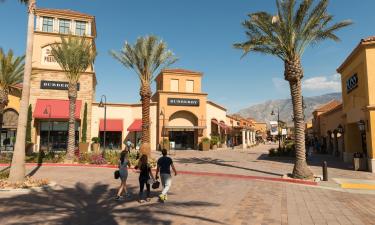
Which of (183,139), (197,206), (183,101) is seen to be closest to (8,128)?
(183,101)

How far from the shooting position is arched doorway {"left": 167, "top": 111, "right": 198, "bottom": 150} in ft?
146

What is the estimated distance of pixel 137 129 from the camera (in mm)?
40031

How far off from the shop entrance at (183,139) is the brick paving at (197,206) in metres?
30.8

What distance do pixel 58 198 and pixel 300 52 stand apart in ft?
49.3

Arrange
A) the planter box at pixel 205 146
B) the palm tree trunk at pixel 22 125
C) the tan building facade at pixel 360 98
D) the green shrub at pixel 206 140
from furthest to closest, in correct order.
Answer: the green shrub at pixel 206 140, the planter box at pixel 205 146, the tan building facade at pixel 360 98, the palm tree trunk at pixel 22 125

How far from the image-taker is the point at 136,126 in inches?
1606

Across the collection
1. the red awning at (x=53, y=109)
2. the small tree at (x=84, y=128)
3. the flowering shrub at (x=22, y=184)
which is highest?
the red awning at (x=53, y=109)

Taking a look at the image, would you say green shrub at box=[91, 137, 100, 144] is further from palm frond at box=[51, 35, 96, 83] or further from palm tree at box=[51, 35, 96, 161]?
palm frond at box=[51, 35, 96, 83]

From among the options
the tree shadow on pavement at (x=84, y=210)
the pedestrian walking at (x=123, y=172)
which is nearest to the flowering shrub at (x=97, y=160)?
the tree shadow on pavement at (x=84, y=210)

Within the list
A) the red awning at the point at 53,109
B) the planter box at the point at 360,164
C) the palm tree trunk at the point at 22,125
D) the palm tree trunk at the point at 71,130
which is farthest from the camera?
the red awning at the point at 53,109

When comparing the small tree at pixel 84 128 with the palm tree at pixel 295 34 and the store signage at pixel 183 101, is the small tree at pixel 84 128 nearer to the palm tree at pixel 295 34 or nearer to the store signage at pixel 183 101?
the store signage at pixel 183 101

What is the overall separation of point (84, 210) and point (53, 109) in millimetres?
29645

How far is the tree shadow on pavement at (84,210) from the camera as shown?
8.17 m

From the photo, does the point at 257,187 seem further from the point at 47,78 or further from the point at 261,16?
the point at 47,78
